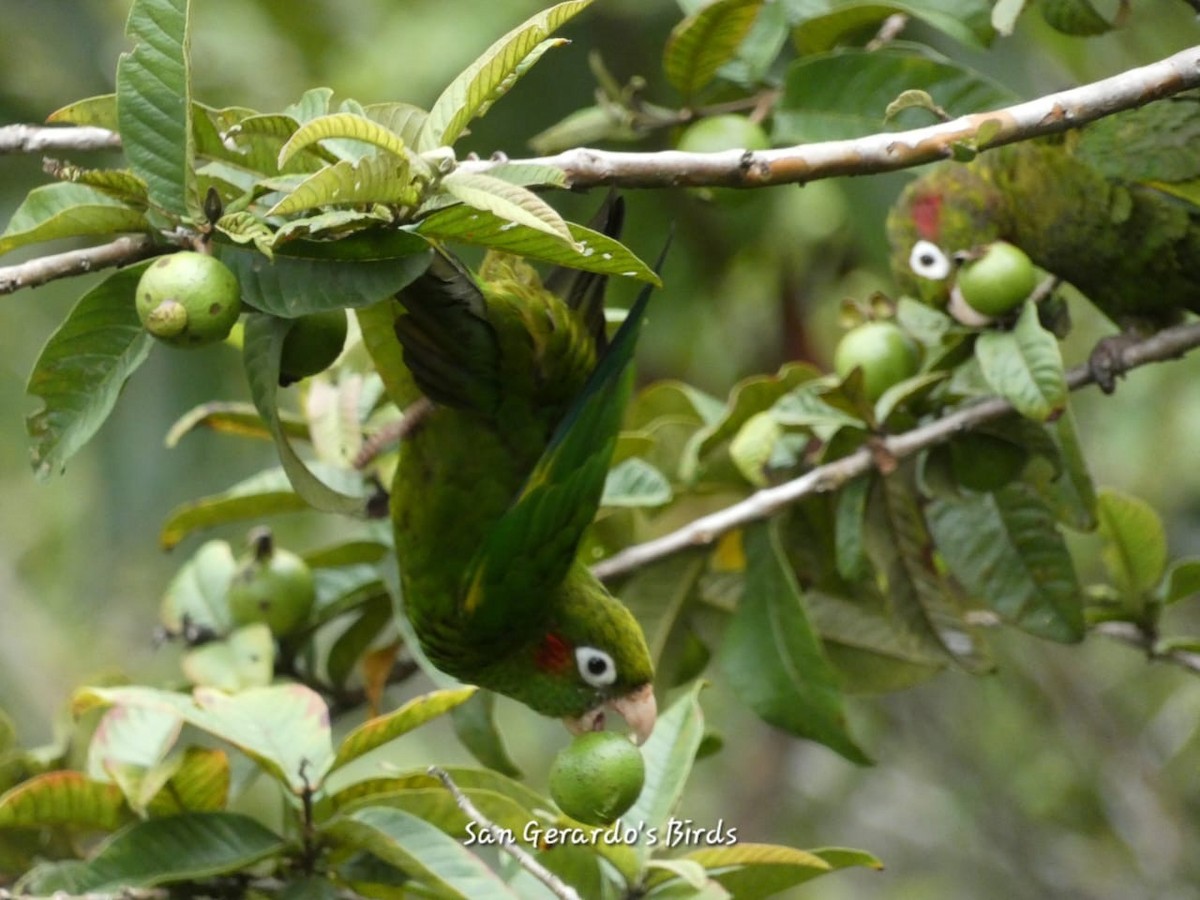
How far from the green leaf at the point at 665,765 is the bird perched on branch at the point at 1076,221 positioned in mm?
1037

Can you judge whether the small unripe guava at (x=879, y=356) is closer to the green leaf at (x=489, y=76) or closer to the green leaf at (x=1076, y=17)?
Answer: the green leaf at (x=1076, y=17)

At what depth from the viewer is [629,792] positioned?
1.64 metres

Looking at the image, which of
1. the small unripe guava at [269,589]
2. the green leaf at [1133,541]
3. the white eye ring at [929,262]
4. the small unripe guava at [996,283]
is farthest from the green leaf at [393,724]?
the green leaf at [1133,541]

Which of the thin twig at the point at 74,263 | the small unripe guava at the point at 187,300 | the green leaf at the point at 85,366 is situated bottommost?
the green leaf at the point at 85,366

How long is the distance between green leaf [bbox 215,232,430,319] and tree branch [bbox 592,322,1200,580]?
1.04 meters

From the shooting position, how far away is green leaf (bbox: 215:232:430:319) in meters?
1.46

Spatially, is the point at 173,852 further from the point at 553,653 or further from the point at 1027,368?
the point at 1027,368

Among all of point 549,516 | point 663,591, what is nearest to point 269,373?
point 549,516

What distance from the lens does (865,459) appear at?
7.53 feet

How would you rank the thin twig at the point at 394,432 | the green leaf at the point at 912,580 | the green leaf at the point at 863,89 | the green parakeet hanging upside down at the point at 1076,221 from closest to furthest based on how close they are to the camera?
the thin twig at the point at 394,432 → the green leaf at the point at 912,580 → the green leaf at the point at 863,89 → the green parakeet hanging upside down at the point at 1076,221

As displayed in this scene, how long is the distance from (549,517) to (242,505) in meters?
0.85

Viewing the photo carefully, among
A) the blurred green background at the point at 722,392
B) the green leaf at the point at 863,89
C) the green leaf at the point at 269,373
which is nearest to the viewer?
the green leaf at the point at 269,373

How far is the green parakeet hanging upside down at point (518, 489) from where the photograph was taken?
73.0 inches

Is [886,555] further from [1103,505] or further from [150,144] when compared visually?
[150,144]
